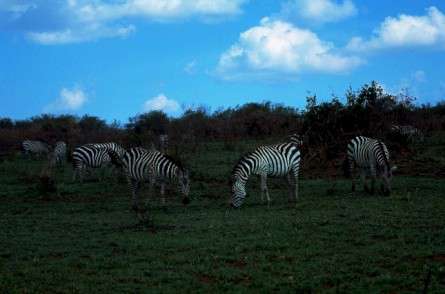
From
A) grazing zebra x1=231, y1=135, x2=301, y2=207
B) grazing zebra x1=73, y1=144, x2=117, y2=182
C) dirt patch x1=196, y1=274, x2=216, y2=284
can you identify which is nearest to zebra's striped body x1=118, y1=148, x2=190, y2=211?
grazing zebra x1=231, y1=135, x2=301, y2=207

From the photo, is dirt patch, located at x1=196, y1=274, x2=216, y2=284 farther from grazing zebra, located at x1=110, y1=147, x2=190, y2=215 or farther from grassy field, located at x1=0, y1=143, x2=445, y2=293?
grazing zebra, located at x1=110, y1=147, x2=190, y2=215

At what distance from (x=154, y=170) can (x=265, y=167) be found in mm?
3107

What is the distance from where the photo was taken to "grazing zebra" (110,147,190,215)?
58.3 feet

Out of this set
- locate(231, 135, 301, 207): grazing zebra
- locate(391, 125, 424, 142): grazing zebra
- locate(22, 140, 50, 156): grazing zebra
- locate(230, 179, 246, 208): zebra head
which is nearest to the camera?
locate(230, 179, 246, 208): zebra head

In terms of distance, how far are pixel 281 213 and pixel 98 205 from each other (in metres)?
5.70

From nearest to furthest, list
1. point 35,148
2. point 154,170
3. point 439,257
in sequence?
point 439,257 < point 154,170 < point 35,148

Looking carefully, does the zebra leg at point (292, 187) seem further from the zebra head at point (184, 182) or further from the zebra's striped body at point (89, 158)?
the zebra's striped body at point (89, 158)

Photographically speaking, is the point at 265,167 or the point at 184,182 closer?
the point at 265,167

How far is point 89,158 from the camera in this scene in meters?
24.9

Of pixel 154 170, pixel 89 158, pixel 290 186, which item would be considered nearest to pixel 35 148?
pixel 89 158

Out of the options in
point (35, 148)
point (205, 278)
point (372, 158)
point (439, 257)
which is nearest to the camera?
point (205, 278)

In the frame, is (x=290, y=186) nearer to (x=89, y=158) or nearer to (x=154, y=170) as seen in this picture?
(x=154, y=170)

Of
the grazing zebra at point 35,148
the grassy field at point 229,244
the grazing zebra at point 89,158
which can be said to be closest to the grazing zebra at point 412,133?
the grassy field at point 229,244

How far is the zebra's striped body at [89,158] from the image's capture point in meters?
24.8
